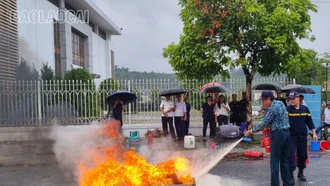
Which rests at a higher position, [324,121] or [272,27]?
[272,27]

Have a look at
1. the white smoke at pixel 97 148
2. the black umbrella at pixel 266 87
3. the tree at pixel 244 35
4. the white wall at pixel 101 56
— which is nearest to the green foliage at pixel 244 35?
the tree at pixel 244 35

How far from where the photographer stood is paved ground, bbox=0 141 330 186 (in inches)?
255

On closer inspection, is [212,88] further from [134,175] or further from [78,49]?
[78,49]

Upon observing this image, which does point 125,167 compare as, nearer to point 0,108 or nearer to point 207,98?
point 207,98

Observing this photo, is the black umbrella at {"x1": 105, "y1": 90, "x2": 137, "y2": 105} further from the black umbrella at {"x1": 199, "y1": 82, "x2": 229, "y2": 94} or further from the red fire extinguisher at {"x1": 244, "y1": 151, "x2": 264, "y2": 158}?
the red fire extinguisher at {"x1": 244, "y1": 151, "x2": 264, "y2": 158}

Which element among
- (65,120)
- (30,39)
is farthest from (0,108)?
(30,39)

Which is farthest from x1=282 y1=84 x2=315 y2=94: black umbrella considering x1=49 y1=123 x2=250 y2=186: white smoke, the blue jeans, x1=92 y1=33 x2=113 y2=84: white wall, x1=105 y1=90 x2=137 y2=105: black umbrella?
x1=92 y1=33 x2=113 y2=84: white wall

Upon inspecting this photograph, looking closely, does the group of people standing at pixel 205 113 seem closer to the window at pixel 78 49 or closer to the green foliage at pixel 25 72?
the green foliage at pixel 25 72

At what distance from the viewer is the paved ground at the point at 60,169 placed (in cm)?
648

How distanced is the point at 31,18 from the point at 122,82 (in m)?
7.91

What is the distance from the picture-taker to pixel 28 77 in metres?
12.0

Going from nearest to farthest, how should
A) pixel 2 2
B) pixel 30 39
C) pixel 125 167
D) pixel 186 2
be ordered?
pixel 125 167 < pixel 186 2 < pixel 2 2 < pixel 30 39

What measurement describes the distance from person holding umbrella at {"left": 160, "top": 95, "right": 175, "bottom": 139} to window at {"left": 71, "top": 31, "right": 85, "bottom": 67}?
1615 centimetres

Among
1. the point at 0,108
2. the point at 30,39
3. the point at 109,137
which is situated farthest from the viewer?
the point at 30,39
